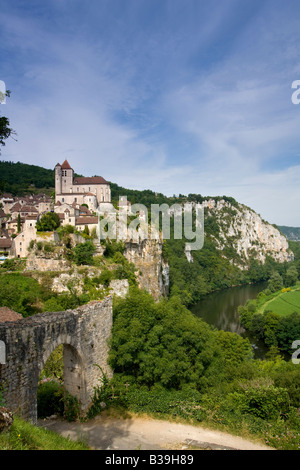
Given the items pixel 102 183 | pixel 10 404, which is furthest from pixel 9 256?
pixel 10 404

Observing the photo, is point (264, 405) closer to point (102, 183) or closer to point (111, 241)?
point (111, 241)

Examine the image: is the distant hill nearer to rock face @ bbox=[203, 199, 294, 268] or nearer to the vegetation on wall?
rock face @ bbox=[203, 199, 294, 268]

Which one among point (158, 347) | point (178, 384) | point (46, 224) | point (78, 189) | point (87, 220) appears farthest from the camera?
point (78, 189)

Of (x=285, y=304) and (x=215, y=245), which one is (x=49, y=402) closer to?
(x=285, y=304)

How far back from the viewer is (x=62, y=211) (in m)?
38.1

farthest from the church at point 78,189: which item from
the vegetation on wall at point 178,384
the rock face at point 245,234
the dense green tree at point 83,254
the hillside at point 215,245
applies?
Answer: the rock face at point 245,234

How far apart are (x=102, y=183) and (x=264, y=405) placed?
43.9 m

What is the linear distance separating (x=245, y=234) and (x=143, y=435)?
423ft

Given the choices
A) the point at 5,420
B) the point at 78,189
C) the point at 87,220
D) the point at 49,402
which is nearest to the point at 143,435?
the point at 49,402

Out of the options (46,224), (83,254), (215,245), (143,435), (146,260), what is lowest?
(143,435)

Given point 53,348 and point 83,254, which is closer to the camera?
point 53,348

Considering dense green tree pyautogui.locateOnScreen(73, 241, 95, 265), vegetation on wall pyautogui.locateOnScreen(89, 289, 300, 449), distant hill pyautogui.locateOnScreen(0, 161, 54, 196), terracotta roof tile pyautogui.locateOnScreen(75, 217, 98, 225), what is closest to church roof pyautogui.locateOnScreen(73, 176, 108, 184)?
terracotta roof tile pyautogui.locateOnScreen(75, 217, 98, 225)

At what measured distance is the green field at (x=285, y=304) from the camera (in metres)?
48.5

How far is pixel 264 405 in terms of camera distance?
11.1 metres
